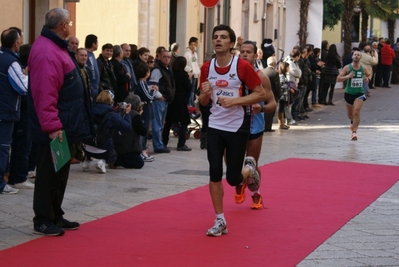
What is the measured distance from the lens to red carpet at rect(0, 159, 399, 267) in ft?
24.2

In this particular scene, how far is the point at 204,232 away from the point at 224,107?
122 cm

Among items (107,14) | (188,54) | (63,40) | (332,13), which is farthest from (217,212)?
(332,13)

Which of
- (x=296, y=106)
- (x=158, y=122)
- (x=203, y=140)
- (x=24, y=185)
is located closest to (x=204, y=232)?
(x=24, y=185)

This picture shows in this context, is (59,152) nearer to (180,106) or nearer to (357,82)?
(180,106)

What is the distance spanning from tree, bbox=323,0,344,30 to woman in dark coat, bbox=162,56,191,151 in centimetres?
4341

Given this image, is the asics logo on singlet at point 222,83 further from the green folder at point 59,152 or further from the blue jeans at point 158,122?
the blue jeans at point 158,122

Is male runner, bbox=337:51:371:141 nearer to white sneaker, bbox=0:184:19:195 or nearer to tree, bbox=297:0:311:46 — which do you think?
white sneaker, bbox=0:184:19:195

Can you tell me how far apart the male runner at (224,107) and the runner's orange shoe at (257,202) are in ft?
4.90

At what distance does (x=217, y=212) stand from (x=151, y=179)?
4.18 m

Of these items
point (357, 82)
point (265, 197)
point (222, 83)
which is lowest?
point (265, 197)

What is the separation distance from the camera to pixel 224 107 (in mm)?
8258

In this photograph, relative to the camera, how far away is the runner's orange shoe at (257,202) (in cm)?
991

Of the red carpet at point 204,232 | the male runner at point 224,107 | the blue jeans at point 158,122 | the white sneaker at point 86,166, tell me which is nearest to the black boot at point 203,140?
the blue jeans at point 158,122

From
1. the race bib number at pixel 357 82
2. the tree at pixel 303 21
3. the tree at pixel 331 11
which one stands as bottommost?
the race bib number at pixel 357 82
